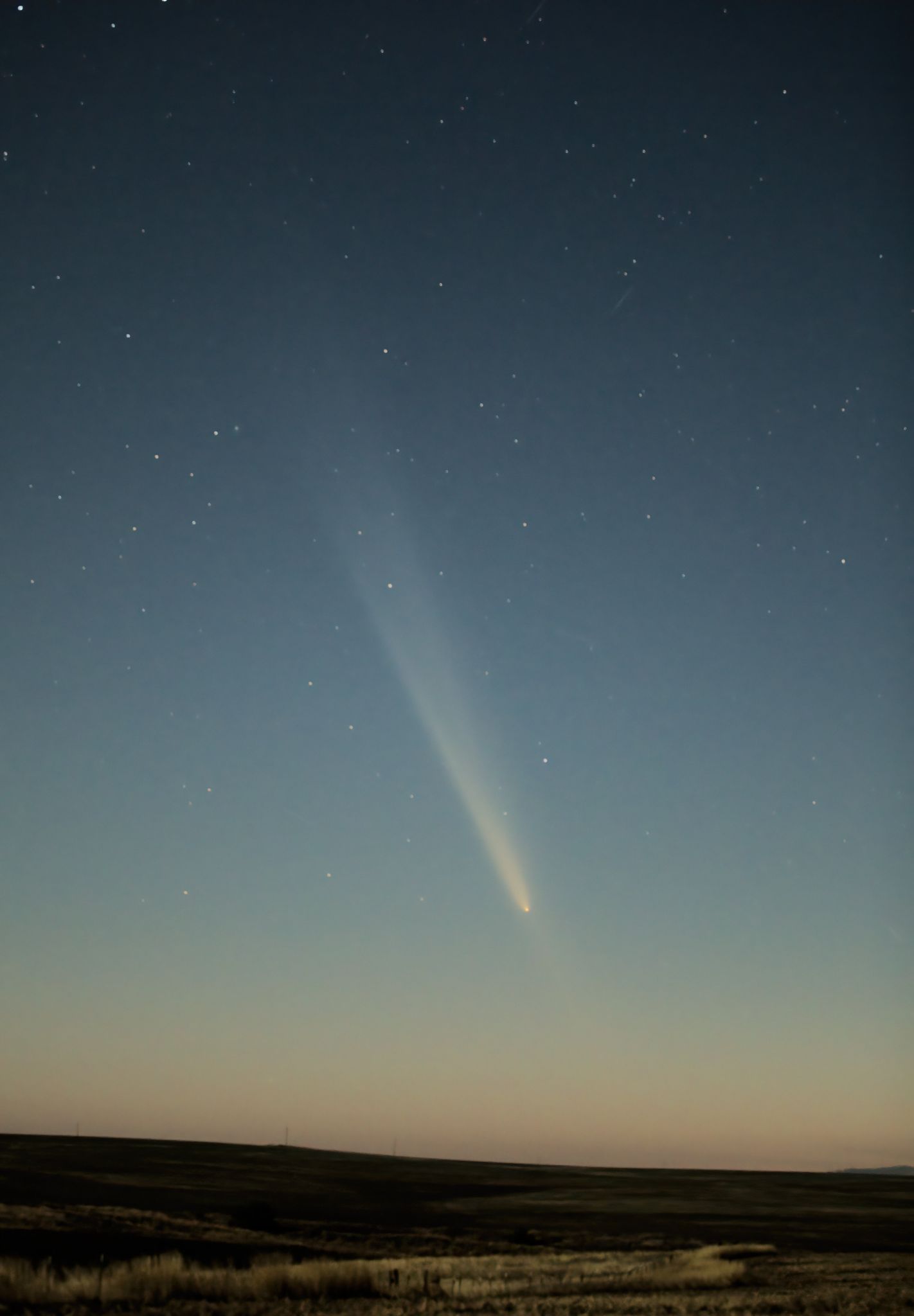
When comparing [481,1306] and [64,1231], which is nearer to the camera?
[481,1306]

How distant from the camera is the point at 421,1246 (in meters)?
34.1

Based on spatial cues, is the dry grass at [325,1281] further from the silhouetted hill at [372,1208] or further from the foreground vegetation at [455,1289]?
the silhouetted hill at [372,1208]

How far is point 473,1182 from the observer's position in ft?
275

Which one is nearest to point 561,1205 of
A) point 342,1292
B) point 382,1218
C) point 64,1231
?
point 382,1218

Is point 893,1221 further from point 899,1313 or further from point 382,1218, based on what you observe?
point 899,1313

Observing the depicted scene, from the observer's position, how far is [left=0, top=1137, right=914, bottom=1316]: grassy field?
19.6 m

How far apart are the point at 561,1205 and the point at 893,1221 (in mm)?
17426

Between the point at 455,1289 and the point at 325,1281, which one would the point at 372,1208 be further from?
the point at 455,1289

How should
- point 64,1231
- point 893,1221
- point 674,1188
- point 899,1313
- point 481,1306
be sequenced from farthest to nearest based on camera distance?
1. point 674,1188
2. point 893,1221
3. point 64,1231
4. point 481,1306
5. point 899,1313

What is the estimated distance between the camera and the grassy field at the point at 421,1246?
773 inches

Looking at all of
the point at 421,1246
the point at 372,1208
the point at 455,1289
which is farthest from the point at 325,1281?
the point at 372,1208

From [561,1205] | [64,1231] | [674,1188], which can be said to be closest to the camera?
[64,1231]

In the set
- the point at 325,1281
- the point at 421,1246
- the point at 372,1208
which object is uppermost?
the point at 325,1281

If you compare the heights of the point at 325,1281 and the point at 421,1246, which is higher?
the point at 325,1281
